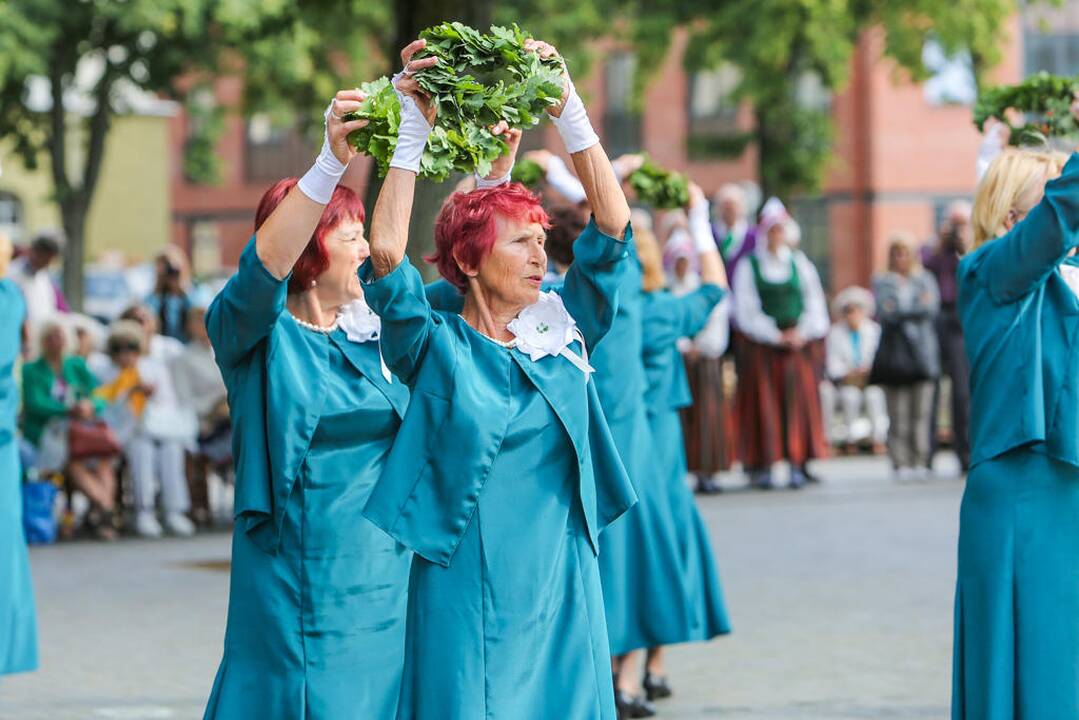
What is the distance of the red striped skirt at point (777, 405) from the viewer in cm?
1622

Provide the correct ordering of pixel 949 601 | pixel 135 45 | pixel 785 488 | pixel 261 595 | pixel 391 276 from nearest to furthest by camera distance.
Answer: pixel 391 276
pixel 261 595
pixel 949 601
pixel 785 488
pixel 135 45

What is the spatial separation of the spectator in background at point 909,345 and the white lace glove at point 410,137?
40.4ft

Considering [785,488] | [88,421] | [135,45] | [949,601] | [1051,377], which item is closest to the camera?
[1051,377]

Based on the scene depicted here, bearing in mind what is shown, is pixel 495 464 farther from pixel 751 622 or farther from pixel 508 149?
pixel 751 622

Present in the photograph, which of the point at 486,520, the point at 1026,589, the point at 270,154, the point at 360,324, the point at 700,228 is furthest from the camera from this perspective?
the point at 270,154

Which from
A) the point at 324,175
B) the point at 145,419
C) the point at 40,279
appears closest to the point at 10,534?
the point at 324,175

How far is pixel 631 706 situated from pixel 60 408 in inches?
282

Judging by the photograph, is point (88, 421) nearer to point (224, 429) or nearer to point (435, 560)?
point (224, 429)

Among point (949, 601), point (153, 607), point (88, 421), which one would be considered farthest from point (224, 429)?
point (949, 601)

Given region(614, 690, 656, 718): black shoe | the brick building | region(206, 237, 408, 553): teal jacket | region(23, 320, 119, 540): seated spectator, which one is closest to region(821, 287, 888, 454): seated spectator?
region(23, 320, 119, 540): seated spectator

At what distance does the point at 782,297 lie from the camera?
16.0 meters

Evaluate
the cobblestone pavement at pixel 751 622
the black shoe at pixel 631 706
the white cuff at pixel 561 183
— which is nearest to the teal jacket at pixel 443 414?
the white cuff at pixel 561 183

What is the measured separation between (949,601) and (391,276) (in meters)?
6.47

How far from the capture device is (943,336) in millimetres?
16688
